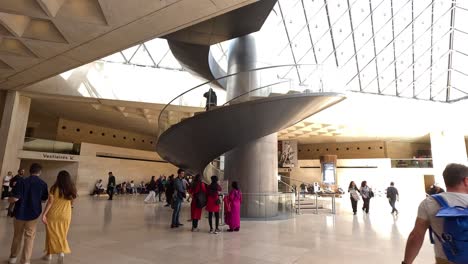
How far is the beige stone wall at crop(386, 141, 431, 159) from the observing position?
3456 cm

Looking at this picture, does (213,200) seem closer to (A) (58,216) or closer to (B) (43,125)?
(A) (58,216)

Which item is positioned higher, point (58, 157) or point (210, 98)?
point (210, 98)

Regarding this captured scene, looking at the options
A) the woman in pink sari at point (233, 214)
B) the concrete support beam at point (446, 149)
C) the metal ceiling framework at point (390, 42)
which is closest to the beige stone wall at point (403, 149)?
the concrete support beam at point (446, 149)

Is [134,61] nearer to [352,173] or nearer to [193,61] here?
[193,61]

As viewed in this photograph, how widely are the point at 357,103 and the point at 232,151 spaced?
1286cm

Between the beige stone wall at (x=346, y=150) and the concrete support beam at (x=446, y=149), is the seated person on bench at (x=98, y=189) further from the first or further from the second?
the concrete support beam at (x=446, y=149)

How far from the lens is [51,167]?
845 inches

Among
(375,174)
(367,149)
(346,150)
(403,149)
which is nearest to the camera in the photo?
(375,174)

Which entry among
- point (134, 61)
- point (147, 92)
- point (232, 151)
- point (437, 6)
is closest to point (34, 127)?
point (134, 61)

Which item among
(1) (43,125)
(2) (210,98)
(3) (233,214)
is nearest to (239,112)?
(2) (210,98)

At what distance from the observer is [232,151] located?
1160 cm

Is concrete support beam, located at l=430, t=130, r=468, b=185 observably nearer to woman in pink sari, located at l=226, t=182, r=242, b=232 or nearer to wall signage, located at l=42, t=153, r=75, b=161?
woman in pink sari, located at l=226, t=182, r=242, b=232

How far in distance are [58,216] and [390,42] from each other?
2569cm

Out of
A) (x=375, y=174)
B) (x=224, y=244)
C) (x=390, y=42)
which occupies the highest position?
(x=390, y=42)
